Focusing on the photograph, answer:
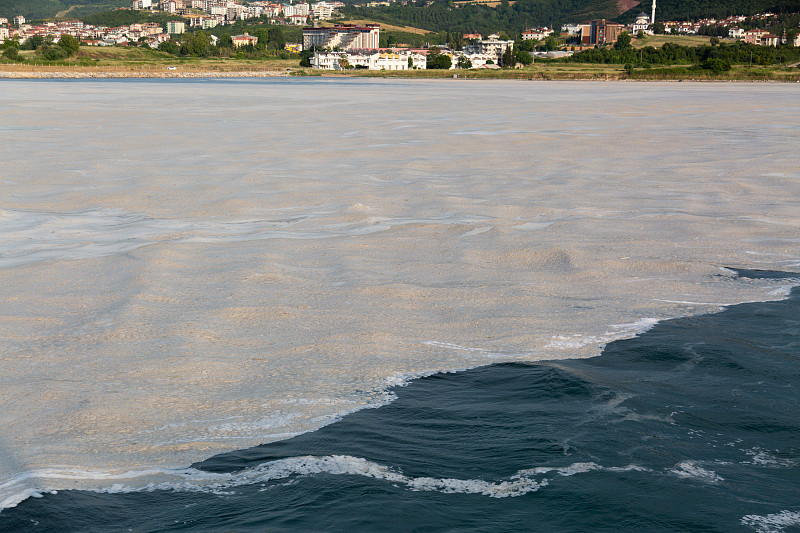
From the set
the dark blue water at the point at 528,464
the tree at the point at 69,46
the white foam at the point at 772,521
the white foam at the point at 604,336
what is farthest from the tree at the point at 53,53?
the white foam at the point at 772,521

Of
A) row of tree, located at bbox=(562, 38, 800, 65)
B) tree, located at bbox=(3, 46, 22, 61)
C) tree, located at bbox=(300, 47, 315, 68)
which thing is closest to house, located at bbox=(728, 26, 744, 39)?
row of tree, located at bbox=(562, 38, 800, 65)

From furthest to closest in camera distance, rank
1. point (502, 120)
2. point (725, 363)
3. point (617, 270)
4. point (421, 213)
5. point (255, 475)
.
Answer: point (502, 120) < point (421, 213) < point (617, 270) < point (725, 363) < point (255, 475)

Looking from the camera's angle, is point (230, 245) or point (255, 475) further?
point (230, 245)

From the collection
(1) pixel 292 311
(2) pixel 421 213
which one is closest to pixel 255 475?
(1) pixel 292 311

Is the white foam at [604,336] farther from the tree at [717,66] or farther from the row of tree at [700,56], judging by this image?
the row of tree at [700,56]

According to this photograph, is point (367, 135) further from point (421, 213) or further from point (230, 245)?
point (230, 245)

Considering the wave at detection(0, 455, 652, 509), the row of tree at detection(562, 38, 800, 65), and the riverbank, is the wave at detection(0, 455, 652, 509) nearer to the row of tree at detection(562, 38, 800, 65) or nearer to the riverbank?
the riverbank

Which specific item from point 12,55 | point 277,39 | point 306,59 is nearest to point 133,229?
point 12,55
